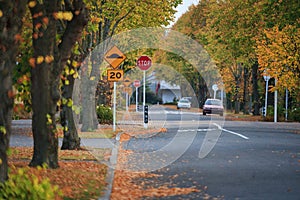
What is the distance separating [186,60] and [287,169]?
7332cm

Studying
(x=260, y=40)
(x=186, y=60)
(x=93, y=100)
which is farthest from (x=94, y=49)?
(x=186, y=60)

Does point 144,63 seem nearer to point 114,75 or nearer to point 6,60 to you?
point 114,75

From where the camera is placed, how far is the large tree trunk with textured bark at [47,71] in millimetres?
12648

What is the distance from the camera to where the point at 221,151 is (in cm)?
2064

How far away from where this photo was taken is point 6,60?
969 cm

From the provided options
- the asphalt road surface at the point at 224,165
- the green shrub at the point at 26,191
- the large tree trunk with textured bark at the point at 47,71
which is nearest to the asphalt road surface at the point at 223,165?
the asphalt road surface at the point at 224,165

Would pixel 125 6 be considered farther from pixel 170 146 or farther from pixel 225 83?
pixel 225 83

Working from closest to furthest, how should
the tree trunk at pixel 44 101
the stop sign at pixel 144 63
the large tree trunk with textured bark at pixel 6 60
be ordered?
the large tree trunk with textured bark at pixel 6 60 → the tree trunk at pixel 44 101 → the stop sign at pixel 144 63

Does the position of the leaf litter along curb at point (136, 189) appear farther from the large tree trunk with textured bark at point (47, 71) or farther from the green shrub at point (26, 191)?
the green shrub at point (26, 191)

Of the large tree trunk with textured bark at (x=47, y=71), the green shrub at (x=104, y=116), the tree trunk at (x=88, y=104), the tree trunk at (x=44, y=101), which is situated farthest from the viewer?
the green shrub at (x=104, y=116)

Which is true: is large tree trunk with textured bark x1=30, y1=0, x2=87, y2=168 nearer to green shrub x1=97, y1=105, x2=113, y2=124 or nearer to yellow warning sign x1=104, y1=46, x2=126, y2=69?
yellow warning sign x1=104, y1=46, x2=126, y2=69

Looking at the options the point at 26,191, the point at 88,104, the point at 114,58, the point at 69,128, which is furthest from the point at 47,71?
the point at 88,104

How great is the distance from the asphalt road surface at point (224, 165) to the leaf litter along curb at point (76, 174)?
0.98m

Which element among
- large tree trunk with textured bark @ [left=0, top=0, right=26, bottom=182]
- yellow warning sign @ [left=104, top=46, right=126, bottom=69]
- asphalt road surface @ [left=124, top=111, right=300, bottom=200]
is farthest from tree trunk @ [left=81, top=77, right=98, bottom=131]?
large tree trunk with textured bark @ [left=0, top=0, right=26, bottom=182]
